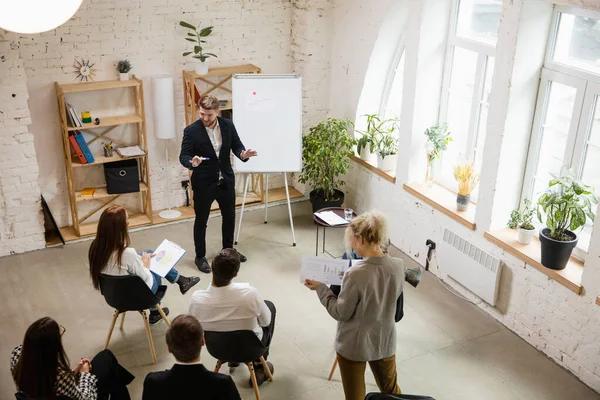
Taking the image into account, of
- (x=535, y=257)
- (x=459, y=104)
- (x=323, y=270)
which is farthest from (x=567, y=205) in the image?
(x=323, y=270)

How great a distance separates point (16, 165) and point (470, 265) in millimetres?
4499

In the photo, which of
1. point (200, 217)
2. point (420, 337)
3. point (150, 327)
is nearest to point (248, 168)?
point (200, 217)

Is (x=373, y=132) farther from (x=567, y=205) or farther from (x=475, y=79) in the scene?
(x=567, y=205)

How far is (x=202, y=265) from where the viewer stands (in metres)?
6.52

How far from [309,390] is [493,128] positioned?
8.52ft

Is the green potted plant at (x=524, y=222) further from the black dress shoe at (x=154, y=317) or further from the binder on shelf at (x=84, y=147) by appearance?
the binder on shelf at (x=84, y=147)

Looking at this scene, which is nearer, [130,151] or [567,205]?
[567,205]

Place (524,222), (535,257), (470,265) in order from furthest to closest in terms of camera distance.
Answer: (470,265)
(524,222)
(535,257)

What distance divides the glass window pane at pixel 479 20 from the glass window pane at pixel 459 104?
17cm

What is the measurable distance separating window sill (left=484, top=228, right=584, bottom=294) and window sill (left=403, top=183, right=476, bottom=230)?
0.30 meters

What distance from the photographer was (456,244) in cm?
609

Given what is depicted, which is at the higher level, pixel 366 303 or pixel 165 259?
pixel 366 303

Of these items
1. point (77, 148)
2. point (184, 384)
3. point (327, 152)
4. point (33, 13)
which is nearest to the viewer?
point (33, 13)

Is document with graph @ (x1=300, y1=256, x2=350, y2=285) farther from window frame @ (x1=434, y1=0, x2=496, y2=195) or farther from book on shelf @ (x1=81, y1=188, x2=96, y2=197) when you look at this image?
book on shelf @ (x1=81, y1=188, x2=96, y2=197)
